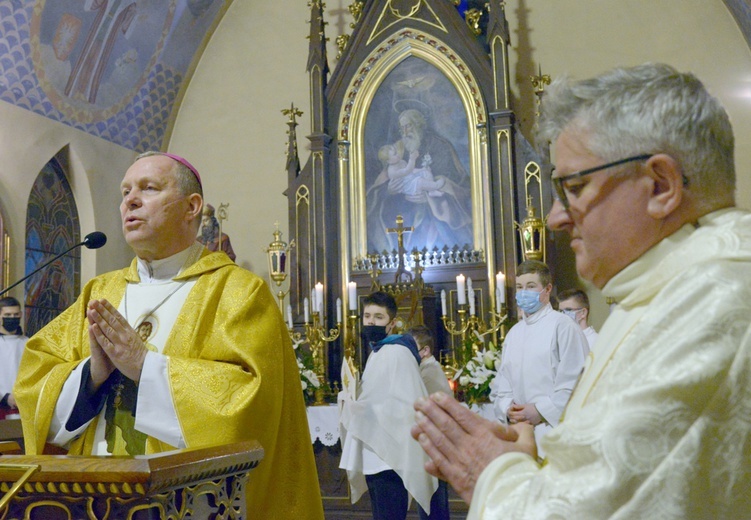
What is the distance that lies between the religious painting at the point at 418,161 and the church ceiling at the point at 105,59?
10.1 feet

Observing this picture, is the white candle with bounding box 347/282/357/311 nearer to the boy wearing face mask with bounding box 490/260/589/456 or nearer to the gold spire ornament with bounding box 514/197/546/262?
the gold spire ornament with bounding box 514/197/546/262

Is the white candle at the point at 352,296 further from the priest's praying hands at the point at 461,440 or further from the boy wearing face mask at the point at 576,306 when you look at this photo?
the priest's praying hands at the point at 461,440

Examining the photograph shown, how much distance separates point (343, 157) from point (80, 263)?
3.50 metres

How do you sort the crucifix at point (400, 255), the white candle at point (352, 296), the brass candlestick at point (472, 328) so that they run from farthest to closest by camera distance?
the crucifix at point (400, 255), the white candle at point (352, 296), the brass candlestick at point (472, 328)

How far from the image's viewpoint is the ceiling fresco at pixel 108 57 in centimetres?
883

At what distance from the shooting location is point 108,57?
10031 millimetres

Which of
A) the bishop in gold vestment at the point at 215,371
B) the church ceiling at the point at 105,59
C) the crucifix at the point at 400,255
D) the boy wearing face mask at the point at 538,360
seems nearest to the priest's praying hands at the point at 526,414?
the boy wearing face mask at the point at 538,360

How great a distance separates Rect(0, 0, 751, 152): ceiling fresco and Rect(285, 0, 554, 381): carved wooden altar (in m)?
0.93

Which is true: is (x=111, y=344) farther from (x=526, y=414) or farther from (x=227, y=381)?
(x=526, y=414)

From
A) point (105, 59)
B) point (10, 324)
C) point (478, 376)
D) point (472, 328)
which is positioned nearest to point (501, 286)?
point (472, 328)

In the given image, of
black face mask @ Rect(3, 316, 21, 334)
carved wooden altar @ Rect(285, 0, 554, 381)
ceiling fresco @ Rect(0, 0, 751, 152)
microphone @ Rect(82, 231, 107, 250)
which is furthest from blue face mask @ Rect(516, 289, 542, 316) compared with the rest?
ceiling fresco @ Rect(0, 0, 751, 152)

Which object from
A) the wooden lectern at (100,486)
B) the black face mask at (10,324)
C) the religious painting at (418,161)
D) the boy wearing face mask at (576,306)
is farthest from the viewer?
the religious painting at (418,161)

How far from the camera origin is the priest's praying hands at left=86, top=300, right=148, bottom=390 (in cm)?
250

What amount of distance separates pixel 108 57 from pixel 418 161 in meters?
3.98
